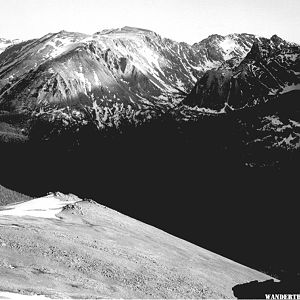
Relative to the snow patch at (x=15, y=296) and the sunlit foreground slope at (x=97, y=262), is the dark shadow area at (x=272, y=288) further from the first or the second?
the snow patch at (x=15, y=296)

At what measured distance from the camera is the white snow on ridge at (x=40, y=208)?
328ft

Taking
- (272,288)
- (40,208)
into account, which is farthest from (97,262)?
(40,208)

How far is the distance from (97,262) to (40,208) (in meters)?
49.2

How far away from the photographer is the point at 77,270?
6038 cm

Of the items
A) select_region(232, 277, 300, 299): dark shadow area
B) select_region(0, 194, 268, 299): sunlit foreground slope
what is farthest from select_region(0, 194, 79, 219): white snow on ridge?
select_region(232, 277, 300, 299): dark shadow area

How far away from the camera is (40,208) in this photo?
11050cm

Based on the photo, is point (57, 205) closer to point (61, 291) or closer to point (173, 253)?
point (173, 253)

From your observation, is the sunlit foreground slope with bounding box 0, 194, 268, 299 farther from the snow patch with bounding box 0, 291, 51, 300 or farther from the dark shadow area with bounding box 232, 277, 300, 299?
the dark shadow area with bounding box 232, 277, 300, 299

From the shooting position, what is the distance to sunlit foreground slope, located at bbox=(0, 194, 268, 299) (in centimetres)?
5422

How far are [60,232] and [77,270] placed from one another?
20.9 metres

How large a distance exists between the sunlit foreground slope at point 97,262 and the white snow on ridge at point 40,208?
27 centimetres

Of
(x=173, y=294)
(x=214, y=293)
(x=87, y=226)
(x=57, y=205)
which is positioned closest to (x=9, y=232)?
(x=87, y=226)

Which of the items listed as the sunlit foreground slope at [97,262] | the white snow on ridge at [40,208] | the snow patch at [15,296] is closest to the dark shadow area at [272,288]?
the sunlit foreground slope at [97,262]

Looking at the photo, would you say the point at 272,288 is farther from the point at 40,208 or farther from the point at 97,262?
the point at 40,208
